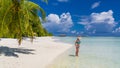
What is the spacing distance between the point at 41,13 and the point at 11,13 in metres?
3.82

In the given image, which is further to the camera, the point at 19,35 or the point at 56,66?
the point at 19,35

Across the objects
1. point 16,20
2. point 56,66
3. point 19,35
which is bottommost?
point 56,66

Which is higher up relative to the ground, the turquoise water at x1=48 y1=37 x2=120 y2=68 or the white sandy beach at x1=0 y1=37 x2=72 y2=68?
the white sandy beach at x1=0 y1=37 x2=72 y2=68

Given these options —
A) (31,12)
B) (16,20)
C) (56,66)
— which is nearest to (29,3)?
(31,12)

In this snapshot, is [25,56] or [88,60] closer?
[25,56]

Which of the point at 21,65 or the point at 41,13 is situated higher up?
the point at 41,13

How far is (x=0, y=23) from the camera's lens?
13.2 metres

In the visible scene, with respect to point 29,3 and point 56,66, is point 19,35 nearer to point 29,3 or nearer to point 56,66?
point 29,3

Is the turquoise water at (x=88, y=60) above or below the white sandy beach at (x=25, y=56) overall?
below

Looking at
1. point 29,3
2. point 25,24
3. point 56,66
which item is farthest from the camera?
point 29,3

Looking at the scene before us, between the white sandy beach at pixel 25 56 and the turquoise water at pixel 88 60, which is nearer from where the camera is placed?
the white sandy beach at pixel 25 56

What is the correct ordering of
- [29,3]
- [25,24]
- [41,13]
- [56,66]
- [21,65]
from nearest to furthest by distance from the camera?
1. [21,65]
2. [56,66]
3. [25,24]
4. [29,3]
5. [41,13]

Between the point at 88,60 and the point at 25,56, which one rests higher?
the point at 25,56

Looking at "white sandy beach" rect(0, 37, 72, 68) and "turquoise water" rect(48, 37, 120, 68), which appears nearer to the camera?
"white sandy beach" rect(0, 37, 72, 68)
